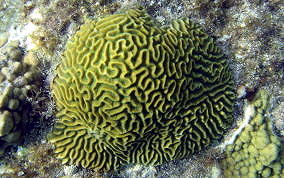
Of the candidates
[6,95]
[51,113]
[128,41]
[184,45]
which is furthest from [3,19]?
[184,45]

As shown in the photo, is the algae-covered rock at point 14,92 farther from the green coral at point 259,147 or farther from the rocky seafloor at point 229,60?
the green coral at point 259,147

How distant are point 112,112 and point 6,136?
2182mm

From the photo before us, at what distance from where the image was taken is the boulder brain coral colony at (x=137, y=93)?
429 centimetres

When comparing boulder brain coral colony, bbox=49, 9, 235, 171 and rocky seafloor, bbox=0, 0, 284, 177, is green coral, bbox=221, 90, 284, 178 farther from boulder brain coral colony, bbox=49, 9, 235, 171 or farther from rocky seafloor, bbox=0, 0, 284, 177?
boulder brain coral colony, bbox=49, 9, 235, 171

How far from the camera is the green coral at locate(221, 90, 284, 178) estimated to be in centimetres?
524

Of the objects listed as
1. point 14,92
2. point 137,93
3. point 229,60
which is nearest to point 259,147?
point 229,60

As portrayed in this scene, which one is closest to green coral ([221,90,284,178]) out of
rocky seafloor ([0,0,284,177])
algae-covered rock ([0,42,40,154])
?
rocky seafloor ([0,0,284,177])

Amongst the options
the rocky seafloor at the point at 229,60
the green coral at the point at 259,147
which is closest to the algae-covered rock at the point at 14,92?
the rocky seafloor at the point at 229,60

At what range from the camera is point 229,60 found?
548 centimetres

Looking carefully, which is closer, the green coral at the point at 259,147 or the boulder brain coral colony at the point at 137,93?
the boulder brain coral colony at the point at 137,93

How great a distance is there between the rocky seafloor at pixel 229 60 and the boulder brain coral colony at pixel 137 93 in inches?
12.7

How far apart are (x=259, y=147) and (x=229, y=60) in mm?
2063

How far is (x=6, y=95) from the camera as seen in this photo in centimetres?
448

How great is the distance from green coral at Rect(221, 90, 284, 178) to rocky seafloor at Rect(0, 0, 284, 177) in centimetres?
2
